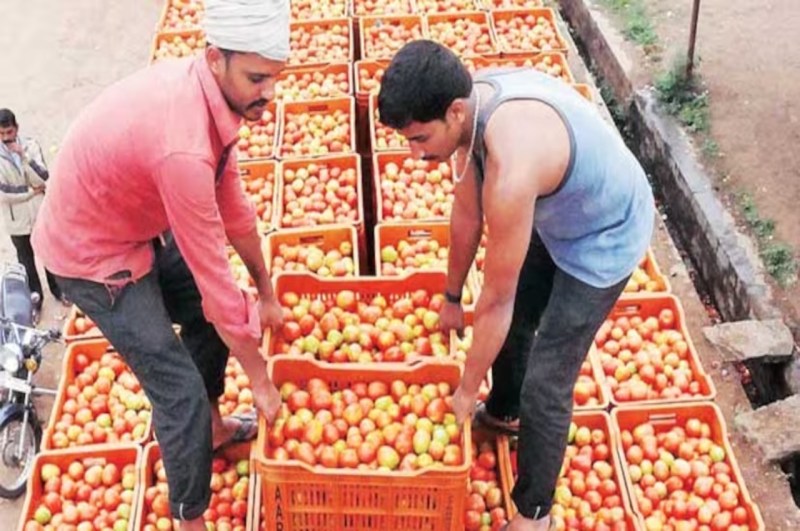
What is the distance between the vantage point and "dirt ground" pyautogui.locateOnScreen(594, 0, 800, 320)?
5.84m

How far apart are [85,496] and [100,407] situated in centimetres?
49

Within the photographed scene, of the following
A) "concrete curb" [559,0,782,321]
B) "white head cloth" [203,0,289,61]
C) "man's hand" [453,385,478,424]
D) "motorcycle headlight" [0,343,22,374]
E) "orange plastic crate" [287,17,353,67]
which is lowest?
"concrete curb" [559,0,782,321]

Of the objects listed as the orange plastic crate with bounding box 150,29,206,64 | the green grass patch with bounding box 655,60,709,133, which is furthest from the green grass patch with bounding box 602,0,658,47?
Result: the orange plastic crate with bounding box 150,29,206,64

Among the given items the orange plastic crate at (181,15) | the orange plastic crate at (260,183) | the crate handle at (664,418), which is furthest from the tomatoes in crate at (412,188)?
the orange plastic crate at (181,15)

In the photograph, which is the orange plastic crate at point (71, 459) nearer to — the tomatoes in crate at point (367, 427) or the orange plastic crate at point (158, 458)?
the orange plastic crate at point (158, 458)

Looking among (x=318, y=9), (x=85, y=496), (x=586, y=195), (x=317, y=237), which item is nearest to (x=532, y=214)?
(x=586, y=195)

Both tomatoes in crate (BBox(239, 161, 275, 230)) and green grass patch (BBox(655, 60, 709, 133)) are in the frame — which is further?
green grass patch (BBox(655, 60, 709, 133))

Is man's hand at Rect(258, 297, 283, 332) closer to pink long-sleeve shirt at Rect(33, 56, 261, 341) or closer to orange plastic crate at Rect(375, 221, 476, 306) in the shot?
pink long-sleeve shirt at Rect(33, 56, 261, 341)

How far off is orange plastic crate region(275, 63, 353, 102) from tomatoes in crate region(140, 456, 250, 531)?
2.93 meters

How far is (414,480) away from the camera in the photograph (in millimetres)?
2916

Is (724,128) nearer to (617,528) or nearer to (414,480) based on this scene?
(617,528)

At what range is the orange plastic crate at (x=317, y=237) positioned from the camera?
15.1 ft

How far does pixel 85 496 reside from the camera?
146 inches

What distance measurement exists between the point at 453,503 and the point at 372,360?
80cm
